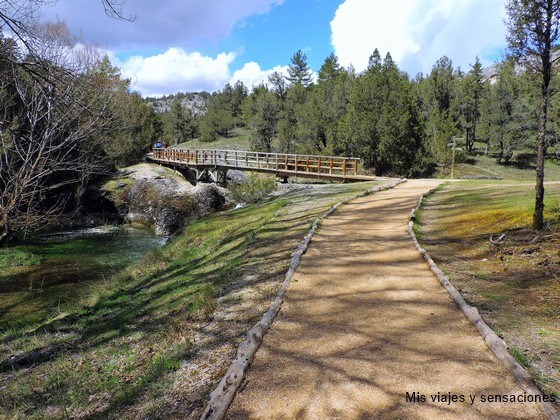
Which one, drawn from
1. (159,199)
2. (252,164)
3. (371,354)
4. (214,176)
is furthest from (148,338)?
(214,176)

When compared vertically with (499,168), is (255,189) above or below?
below

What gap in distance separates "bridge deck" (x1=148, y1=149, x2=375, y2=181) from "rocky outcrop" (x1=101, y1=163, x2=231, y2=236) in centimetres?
375

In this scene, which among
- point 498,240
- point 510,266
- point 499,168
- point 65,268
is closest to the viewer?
point 510,266

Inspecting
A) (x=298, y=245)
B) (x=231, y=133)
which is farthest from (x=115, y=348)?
(x=231, y=133)

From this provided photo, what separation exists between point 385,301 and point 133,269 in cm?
866

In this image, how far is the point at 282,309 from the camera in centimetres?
527

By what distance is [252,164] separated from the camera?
30.8 meters

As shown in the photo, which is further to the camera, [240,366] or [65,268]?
[65,268]

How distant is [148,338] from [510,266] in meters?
6.25

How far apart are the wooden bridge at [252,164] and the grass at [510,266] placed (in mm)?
13399

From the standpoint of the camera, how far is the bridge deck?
2419cm

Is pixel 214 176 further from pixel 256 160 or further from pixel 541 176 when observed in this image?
pixel 541 176

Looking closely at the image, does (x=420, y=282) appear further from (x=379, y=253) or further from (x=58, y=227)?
(x=58, y=227)

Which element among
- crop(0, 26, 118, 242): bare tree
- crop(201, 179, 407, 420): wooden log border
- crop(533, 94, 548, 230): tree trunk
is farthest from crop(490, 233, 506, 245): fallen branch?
crop(0, 26, 118, 242): bare tree
